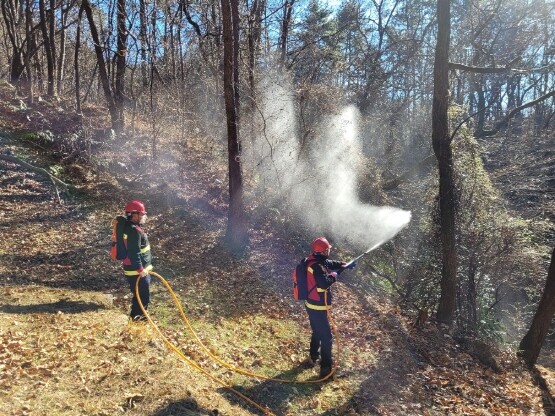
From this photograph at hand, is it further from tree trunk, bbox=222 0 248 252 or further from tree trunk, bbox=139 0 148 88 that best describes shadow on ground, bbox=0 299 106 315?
tree trunk, bbox=139 0 148 88

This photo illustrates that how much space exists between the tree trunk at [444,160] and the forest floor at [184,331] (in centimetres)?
125

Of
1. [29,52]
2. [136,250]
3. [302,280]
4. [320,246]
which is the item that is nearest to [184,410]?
[302,280]

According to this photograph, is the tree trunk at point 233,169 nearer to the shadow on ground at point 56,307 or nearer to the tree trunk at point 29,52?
the shadow on ground at point 56,307

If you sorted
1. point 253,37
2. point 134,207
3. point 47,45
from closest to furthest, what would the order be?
point 134,207 → point 253,37 → point 47,45

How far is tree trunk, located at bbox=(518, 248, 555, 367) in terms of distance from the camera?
1161 centimetres

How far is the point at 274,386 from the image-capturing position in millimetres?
6938

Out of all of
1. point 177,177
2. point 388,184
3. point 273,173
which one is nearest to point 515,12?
point 388,184

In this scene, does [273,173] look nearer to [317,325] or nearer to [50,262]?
[50,262]

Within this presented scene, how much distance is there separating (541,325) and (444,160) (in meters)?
5.49

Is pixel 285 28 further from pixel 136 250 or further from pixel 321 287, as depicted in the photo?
pixel 321 287

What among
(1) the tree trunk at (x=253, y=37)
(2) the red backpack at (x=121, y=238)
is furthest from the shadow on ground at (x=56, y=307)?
(1) the tree trunk at (x=253, y=37)

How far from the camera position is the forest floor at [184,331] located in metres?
5.33

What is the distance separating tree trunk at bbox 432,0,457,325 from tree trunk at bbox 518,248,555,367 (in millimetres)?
2293

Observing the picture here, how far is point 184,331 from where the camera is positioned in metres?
7.86
